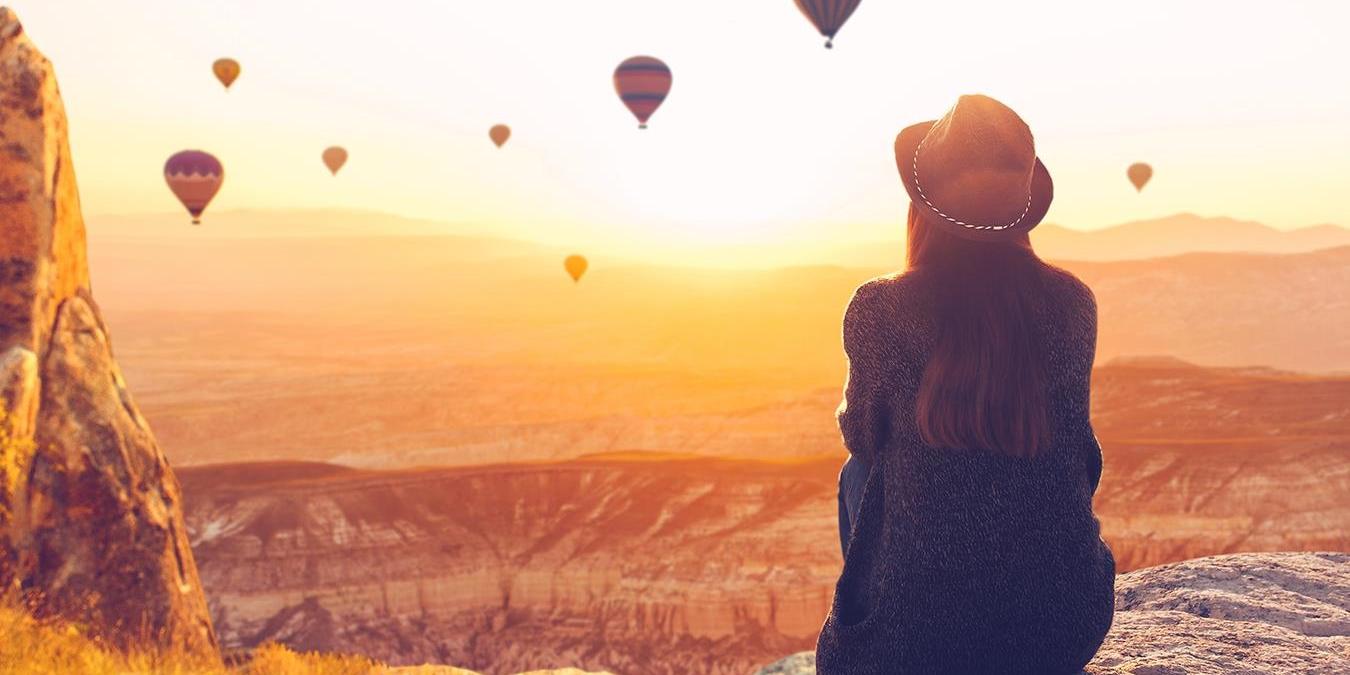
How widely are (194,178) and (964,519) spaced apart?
140 ft

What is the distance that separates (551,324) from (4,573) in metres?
101

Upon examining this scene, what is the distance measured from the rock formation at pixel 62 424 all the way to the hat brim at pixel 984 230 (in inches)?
313

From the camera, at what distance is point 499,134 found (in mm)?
64688

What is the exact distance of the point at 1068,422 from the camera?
360 centimetres

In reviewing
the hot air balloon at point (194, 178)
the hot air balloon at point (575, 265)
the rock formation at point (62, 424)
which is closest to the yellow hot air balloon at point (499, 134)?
the hot air balloon at point (575, 265)

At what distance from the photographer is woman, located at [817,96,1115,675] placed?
11.4 feet

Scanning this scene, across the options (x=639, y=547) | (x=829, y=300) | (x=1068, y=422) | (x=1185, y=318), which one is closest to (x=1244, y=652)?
(x=1068, y=422)

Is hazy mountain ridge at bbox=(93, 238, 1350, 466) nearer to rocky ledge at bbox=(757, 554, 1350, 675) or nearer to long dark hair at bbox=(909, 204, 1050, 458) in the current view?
rocky ledge at bbox=(757, 554, 1350, 675)

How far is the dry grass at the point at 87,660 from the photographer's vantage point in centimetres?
581

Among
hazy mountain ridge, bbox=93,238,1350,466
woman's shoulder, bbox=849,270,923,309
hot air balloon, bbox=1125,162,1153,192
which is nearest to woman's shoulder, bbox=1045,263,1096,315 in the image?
woman's shoulder, bbox=849,270,923,309

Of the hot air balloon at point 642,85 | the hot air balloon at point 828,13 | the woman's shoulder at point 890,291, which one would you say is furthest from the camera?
the hot air balloon at point 642,85

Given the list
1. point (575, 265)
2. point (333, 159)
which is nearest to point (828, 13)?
point (575, 265)

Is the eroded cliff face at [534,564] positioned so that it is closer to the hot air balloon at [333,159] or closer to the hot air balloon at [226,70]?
the hot air balloon at [226,70]

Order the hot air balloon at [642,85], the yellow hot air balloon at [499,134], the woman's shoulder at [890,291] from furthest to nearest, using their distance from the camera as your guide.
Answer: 1. the yellow hot air balloon at [499,134]
2. the hot air balloon at [642,85]
3. the woman's shoulder at [890,291]
